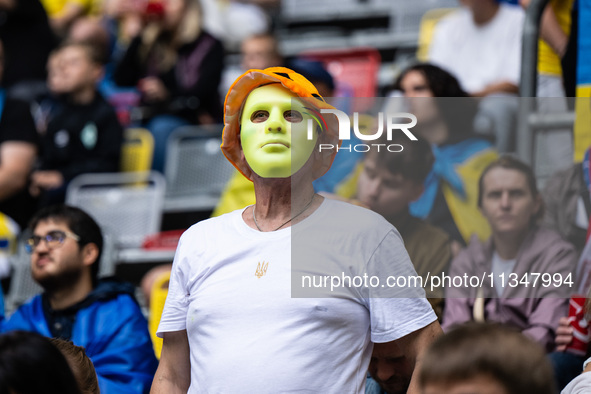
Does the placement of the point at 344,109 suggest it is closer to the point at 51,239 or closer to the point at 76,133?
the point at 51,239

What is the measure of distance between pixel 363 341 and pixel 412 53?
4607 mm

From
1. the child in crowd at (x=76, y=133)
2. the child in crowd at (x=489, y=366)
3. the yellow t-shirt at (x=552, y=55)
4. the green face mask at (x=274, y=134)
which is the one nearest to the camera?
the child in crowd at (x=489, y=366)

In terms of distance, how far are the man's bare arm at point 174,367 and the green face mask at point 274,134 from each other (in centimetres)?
52

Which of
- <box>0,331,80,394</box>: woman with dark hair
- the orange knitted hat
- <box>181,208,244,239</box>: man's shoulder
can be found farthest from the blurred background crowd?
<box>0,331,80,394</box>: woman with dark hair

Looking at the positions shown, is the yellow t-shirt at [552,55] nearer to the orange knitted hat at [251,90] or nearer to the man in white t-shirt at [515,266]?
the man in white t-shirt at [515,266]

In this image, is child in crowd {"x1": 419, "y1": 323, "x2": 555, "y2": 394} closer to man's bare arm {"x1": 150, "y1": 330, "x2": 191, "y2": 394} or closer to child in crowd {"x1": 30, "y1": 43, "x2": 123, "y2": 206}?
man's bare arm {"x1": 150, "y1": 330, "x2": 191, "y2": 394}

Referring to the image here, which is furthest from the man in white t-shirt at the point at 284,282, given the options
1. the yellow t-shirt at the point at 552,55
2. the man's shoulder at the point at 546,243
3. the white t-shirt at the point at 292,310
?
the yellow t-shirt at the point at 552,55

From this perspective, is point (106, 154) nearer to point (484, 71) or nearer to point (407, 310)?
point (484, 71)

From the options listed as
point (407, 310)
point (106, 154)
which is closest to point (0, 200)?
point (106, 154)

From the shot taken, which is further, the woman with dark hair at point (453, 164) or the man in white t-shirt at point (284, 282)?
the woman with dark hair at point (453, 164)

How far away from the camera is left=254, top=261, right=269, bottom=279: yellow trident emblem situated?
8.05 feet

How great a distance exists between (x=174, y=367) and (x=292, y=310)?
449 millimetres

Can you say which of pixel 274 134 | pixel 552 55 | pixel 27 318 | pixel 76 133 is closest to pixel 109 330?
pixel 27 318

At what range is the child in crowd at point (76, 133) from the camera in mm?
5703
